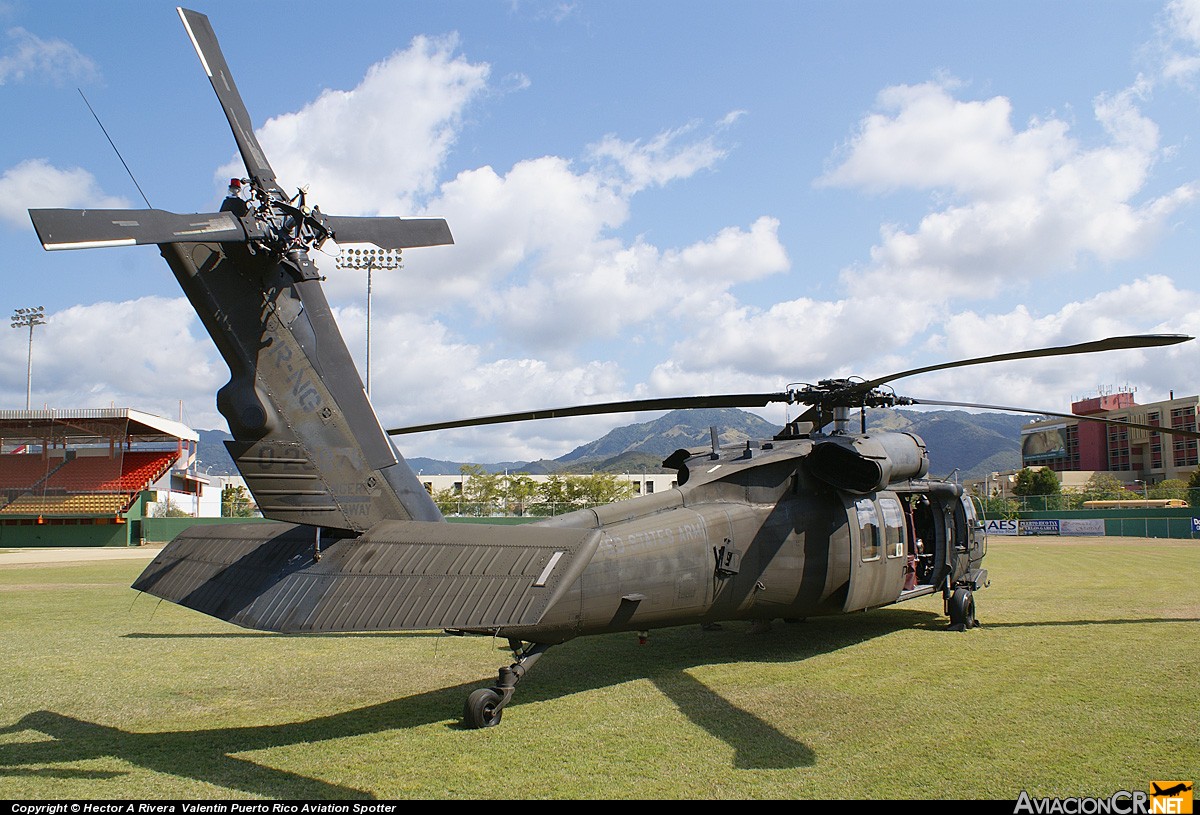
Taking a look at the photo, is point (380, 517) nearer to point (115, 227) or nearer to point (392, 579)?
point (392, 579)

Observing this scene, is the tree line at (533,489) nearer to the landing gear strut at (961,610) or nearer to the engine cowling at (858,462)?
the landing gear strut at (961,610)

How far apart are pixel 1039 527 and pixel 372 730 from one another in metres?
55.5

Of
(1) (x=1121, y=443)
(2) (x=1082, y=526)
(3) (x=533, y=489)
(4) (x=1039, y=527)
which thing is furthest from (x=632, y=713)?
(1) (x=1121, y=443)

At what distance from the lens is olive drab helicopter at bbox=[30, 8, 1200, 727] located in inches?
230

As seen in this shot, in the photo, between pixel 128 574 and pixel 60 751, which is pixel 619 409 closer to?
pixel 60 751

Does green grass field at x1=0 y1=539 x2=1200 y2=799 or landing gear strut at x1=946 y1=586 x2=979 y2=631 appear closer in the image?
green grass field at x1=0 y1=539 x2=1200 y2=799

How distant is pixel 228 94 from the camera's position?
23.1ft

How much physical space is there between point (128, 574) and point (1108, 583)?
3097cm

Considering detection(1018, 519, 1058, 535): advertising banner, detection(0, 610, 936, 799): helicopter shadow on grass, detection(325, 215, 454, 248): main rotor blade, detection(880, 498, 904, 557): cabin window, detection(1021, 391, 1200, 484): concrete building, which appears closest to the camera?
detection(0, 610, 936, 799): helicopter shadow on grass

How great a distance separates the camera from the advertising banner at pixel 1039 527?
52281 millimetres

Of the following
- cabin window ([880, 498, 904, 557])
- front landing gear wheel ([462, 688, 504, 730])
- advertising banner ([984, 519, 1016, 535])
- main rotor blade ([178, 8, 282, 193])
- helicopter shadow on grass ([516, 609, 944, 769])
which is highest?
main rotor blade ([178, 8, 282, 193])

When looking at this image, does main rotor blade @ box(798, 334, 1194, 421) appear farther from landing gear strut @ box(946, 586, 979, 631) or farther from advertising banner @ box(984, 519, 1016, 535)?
advertising banner @ box(984, 519, 1016, 535)

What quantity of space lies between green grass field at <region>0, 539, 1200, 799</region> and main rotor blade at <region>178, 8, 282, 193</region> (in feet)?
16.8

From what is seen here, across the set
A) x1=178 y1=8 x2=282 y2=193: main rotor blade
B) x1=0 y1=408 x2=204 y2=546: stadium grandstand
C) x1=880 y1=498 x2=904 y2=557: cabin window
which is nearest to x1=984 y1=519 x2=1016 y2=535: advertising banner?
x1=880 y1=498 x2=904 y2=557: cabin window
